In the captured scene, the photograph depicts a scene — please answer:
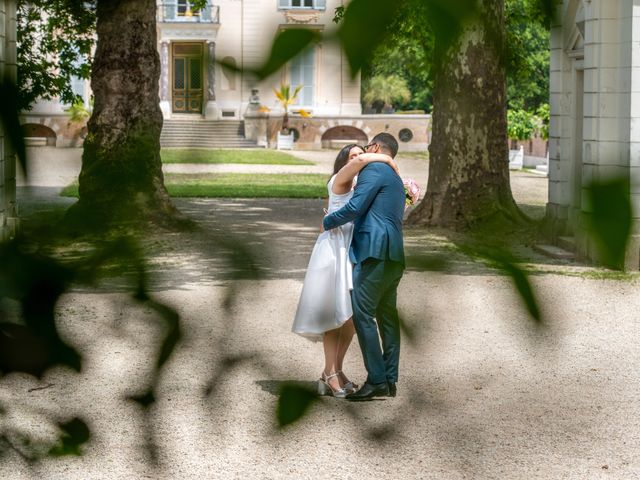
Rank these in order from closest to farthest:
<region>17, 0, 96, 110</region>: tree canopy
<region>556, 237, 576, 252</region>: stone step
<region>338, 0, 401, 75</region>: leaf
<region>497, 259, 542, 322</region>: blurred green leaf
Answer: <region>338, 0, 401, 75</region>: leaf → <region>17, 0, 96, 110</region>: tree canopy → <region>556, 237, 576, 252</region>: stone step → <region>497, 259, 542, 322</region>: blurred green leaf

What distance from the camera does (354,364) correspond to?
7.67m

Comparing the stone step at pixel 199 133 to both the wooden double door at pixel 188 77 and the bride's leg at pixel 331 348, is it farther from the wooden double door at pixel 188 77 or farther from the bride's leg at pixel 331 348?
the bride's leg at pixel 331 348

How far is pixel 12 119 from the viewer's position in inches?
41.1

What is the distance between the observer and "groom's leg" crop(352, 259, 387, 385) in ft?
20.7

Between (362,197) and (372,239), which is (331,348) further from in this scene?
(362,197)

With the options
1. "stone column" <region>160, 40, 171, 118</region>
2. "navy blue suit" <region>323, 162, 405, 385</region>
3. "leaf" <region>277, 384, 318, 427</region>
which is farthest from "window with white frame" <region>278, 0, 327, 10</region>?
"navy blue suit" <region>323, 162, 405, 385</region>

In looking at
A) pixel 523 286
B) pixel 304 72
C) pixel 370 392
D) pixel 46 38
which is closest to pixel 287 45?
pixel 304 72

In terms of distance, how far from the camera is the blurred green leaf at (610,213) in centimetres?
105

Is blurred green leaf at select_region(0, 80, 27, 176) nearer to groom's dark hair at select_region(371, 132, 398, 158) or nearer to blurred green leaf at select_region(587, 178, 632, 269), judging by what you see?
blurred green leaf at select_region(587, 178, 632, 269)

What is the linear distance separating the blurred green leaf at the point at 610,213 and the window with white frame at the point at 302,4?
10.9 inches

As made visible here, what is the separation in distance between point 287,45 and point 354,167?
2378 mm

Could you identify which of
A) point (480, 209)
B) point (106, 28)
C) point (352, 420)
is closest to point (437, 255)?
point (106, 28)

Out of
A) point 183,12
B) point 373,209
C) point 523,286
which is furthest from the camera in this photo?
point 373,209

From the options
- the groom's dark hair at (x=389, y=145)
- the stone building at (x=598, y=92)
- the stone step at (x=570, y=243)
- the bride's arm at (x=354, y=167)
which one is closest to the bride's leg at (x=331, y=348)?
the groom's dark hair at (x=389, y=145)
